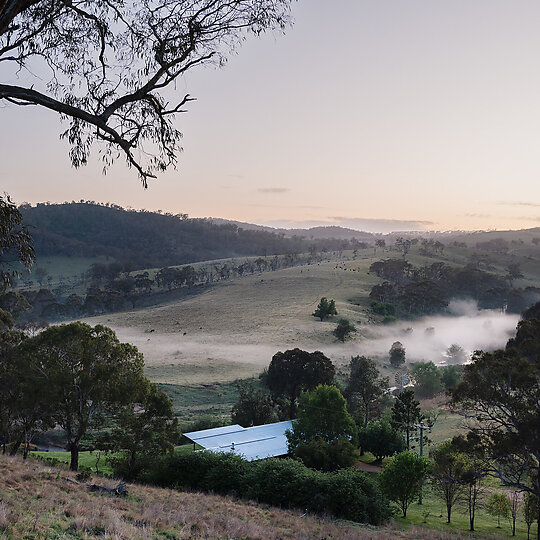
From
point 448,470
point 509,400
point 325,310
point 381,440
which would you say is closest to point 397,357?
point 325,310

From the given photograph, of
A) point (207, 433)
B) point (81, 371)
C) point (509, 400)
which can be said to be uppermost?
point (81, 371)

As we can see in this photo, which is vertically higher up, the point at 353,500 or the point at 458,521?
the point at 353,500

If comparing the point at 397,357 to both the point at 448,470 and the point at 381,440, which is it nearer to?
the point at 381,440

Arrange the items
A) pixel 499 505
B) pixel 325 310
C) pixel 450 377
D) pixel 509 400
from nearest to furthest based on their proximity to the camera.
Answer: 1. pixel 509 400
2. pixel 499 505
3. pixel 450 377
4. pixel 325 310

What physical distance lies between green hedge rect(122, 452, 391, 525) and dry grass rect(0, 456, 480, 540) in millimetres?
3162

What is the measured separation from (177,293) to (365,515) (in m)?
98.8

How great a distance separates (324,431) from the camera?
3022 cm

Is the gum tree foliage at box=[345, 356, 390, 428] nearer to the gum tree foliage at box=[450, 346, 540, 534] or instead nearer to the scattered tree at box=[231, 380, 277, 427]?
the scattered tree at box=[231, 380, 277, 427]

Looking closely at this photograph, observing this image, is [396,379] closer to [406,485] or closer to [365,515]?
[406,485]

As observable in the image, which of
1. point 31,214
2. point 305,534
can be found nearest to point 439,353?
point 305,534

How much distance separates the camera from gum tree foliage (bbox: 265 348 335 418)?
1581 inches

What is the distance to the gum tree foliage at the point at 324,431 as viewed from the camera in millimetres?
27281

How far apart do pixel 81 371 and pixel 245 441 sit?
1216 cm

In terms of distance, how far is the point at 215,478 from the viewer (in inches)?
787
